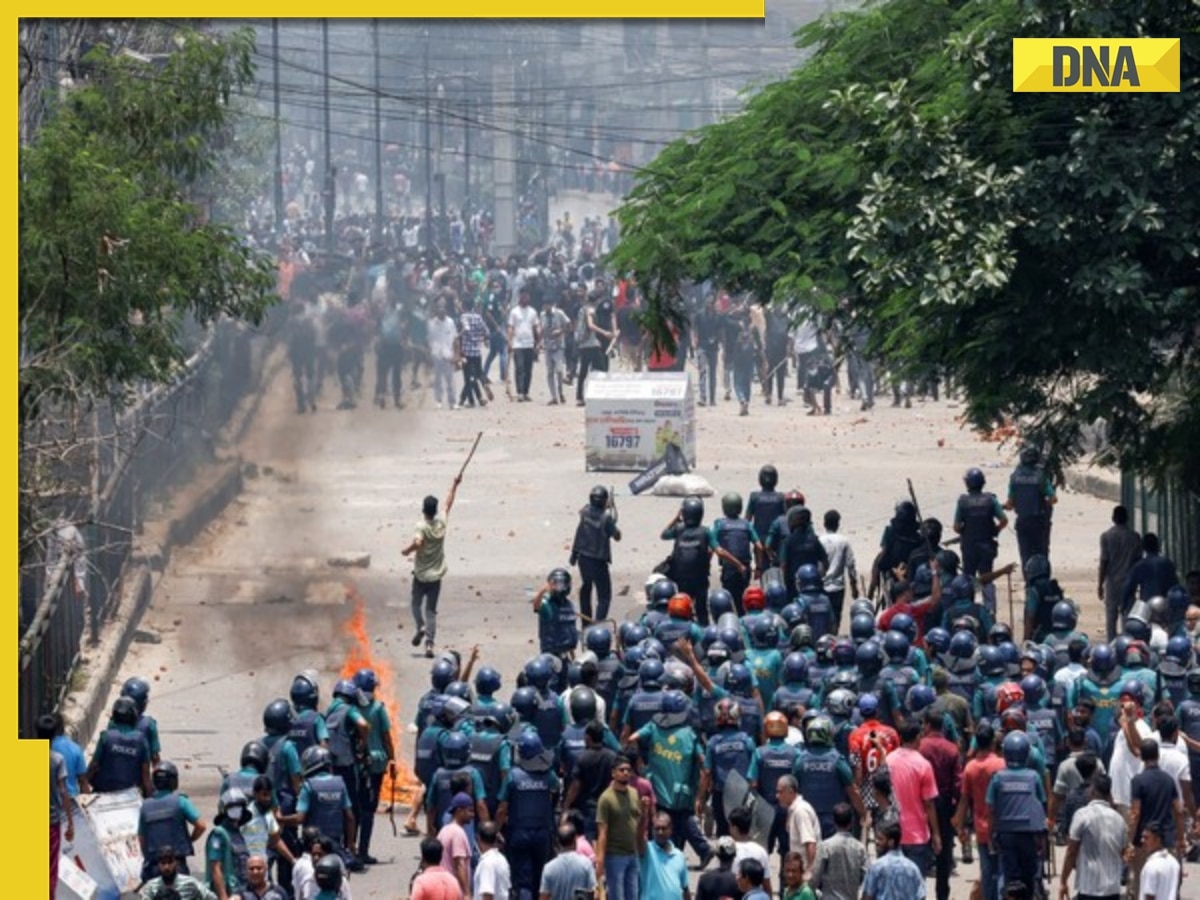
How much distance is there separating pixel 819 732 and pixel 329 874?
3273 mm

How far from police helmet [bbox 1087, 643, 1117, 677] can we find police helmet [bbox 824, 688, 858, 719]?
60.1 inches

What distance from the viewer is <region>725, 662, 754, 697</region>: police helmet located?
1933cm

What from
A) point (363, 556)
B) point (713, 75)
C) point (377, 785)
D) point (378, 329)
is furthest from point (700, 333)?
point (713, 75)

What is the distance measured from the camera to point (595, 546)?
2548 centimetres

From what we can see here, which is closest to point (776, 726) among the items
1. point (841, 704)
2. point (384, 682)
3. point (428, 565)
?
point (841, 704)

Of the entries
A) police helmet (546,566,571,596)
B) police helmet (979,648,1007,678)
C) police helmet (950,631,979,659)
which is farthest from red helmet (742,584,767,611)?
police helmet (979,648,1007,678)

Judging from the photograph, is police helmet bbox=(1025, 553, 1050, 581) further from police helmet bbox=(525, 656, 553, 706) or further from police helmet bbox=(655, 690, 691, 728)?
police helmet bbox=(525, 656, 553, 706)

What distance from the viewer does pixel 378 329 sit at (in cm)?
4134

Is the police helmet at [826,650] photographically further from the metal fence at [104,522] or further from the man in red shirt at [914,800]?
the metal fence at [104,522]

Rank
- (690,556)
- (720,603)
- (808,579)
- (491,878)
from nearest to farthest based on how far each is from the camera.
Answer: (491,878) → (720,603) → (808,579) → (690,556)

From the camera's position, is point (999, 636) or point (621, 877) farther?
point (999, 636)

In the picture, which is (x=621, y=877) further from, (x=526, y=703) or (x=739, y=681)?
(x=739, y=681)

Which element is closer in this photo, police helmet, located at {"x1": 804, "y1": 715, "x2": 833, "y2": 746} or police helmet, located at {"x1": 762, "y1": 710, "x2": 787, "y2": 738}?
police helmet, located at {"x1": 804, "y1": 715, "x2": 833, "y2": 746}

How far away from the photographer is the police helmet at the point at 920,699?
18.9 m
